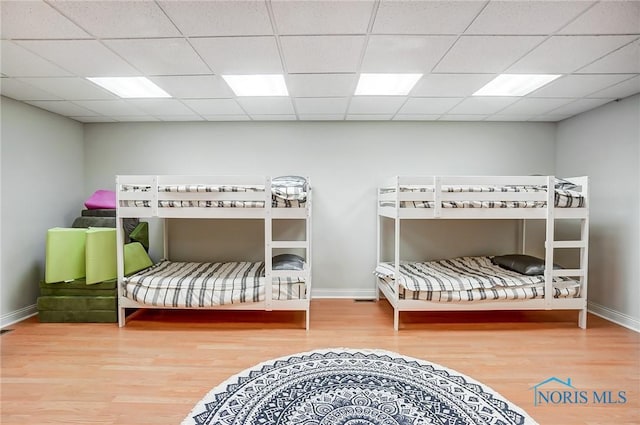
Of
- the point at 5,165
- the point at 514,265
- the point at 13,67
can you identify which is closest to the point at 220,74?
the point at 13,67

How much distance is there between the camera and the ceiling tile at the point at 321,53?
6.09 feet

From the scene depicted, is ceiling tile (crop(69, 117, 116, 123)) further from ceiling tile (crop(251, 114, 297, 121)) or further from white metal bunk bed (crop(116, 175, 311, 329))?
ceiling tile (crop(251, 114, 297, 121))

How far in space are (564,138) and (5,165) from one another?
591cm

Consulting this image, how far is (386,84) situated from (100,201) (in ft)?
10.7

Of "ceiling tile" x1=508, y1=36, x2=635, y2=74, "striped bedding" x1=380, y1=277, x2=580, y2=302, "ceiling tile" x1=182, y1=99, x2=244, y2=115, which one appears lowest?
"striped bedding" x1=380, y1=277, x2=580, y2=302

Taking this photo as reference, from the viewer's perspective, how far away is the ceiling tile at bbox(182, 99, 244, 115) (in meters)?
2.97

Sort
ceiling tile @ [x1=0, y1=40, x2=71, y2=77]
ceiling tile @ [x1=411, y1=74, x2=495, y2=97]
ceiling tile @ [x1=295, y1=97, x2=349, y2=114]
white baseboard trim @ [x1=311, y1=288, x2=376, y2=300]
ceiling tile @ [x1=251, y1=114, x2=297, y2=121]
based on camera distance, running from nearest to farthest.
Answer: ceiling tile @ [x1=0, y1=40, x2=71, y2=77]
ceiling tile @ [x1=411, y1=74, x2=495, y2=97]
ceiling tile @ [x1=295, y1=97, x2=349, y2=114]
ceiling tile @ [x1=251, y1=114, x2=297, y2=121]
white baseboard trim @ [x1=311, y1=288, x2=376, y2=300]

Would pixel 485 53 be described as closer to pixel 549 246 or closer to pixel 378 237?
pixel 549 246

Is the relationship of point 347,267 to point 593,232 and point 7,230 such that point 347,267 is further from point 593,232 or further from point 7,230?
point 7,230

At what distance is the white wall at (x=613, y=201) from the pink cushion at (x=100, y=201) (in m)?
5.21

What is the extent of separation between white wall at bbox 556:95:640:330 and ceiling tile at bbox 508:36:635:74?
1247 mm

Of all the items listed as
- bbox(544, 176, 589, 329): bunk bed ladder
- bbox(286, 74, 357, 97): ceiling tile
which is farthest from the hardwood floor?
bbox(286, 74, 357, 97): ceiling tile

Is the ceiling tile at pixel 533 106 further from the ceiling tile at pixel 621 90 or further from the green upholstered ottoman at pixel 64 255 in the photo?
the green upholstered ottoman at pixel 64 255

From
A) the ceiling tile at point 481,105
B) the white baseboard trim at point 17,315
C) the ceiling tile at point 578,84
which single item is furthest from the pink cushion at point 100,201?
the ceiling tile at point 578,84
